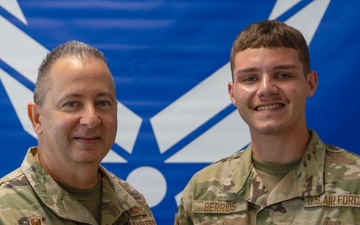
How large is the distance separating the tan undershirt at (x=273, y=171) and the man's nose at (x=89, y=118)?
0.61 metres

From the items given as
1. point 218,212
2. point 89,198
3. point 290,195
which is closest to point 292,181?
point 290,195

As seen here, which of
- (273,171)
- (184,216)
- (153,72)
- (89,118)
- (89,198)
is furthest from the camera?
(153,72)

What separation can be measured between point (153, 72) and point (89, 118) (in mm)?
861

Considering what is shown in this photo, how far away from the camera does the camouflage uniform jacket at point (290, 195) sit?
2139 mm

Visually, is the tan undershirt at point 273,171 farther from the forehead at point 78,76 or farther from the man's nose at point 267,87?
the forehead at point 78,76

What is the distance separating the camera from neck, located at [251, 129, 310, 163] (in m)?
2.20

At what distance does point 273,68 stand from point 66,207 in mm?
782

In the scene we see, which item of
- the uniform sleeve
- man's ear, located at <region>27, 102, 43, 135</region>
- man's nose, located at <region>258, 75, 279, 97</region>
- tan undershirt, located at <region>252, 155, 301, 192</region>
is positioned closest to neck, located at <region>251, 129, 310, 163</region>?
tan undershirt, located at <region>252, 155, 301, 192</region>

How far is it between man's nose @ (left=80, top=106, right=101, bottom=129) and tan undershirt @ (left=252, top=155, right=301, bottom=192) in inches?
23.9

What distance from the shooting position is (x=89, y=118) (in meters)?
1.98

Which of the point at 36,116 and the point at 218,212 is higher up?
the point at 36,116

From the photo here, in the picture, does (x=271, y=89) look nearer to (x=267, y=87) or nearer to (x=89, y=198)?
(x=267, y=87)

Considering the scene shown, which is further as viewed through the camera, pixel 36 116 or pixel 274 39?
pixel 274 39

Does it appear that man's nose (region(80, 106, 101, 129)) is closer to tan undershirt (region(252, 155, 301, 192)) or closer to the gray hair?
the gray hair
